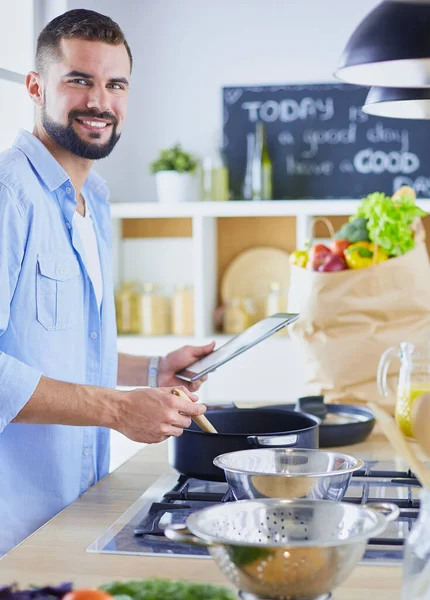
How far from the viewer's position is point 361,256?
2250 mm

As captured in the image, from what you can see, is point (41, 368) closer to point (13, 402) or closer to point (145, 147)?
point (13, 402)

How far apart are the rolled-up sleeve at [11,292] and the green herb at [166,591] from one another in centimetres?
68

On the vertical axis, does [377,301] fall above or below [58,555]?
above

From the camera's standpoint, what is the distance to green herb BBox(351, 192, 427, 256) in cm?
220

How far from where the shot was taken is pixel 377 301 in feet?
7.18

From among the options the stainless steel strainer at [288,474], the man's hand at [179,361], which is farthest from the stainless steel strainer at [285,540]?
the man's hand at [179,361]

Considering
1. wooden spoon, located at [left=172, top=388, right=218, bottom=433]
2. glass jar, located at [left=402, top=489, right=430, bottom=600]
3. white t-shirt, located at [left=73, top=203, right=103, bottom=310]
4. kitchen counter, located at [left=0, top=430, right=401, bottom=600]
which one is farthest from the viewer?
white t-shirt, located at [left=73, top=203, right=103, bottom=310]

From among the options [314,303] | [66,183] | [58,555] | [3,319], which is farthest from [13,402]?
[314,303]

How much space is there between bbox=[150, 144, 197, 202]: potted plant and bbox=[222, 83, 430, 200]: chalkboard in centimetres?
24

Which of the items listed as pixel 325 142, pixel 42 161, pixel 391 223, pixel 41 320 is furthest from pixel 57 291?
pixel 325 142

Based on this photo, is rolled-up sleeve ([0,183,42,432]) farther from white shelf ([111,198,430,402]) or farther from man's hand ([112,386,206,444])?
white shelf ([111,198,430,402])

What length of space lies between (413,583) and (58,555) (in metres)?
0.50

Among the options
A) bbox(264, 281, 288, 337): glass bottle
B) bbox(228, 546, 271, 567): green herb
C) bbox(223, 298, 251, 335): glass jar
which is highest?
bbox(264, 281, 288, 337): glass bottle

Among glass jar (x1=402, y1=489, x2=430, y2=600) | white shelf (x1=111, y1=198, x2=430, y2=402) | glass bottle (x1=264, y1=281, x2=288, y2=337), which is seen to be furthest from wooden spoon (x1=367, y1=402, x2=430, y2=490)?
glass bottle (x1=264, y1=281, x2=288, y2=337)
